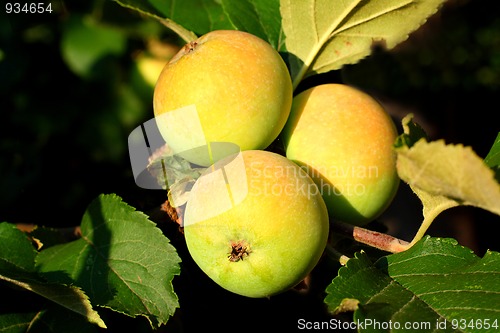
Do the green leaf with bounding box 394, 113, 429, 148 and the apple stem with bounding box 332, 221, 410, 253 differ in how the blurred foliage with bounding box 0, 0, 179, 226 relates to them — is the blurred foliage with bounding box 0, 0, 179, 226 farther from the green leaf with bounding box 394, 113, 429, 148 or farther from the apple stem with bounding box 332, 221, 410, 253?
the green leaf with bounding box 394, 113, 429, 148

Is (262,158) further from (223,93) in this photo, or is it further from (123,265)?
(123,265)

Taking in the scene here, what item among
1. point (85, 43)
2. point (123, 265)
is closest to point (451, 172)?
point (123, 265)

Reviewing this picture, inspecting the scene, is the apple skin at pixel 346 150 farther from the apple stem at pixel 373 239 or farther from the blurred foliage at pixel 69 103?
the blurred foliage at pixel 69 103

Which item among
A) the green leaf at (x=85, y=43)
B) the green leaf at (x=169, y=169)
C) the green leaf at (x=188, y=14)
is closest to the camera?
the green leaf at (x=169, y=169)

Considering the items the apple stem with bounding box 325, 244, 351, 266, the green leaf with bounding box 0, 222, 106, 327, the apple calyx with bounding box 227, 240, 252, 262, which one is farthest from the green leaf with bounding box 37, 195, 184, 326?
the apple stem with bounding box 325, 244, 351, 266

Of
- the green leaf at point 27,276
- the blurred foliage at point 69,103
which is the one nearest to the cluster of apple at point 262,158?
the green leaf at point 27,276

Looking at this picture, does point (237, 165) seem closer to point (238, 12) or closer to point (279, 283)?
point (279, 283)
